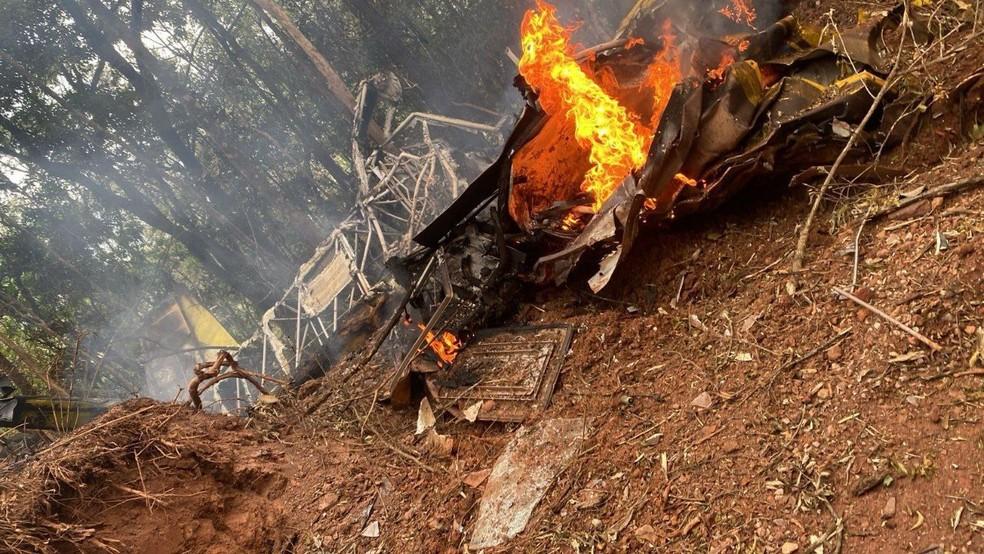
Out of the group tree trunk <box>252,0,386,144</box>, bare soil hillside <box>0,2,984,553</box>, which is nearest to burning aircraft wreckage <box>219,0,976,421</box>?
bare soil hillside <box>0,2,984,553</box>

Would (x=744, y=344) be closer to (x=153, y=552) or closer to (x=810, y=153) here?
(x=810, y=153)

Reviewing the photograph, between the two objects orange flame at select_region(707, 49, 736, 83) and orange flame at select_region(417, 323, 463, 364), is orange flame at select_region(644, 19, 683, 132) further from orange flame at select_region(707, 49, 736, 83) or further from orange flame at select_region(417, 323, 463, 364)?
orange flame at select_region(417, 323, 463, 364)

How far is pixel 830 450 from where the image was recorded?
3023mm

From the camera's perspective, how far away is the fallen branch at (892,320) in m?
3.08

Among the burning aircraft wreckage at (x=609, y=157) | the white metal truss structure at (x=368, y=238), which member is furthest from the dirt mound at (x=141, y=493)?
the white metal truss structure at (x=368, y=238)

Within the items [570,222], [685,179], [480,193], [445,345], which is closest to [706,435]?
[685,179]

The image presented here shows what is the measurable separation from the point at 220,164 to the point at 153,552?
18.4 meters

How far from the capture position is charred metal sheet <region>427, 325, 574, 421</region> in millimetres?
4941

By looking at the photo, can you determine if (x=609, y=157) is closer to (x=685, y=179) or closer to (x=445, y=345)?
(x=685, y=179)

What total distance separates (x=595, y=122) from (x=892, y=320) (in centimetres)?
356

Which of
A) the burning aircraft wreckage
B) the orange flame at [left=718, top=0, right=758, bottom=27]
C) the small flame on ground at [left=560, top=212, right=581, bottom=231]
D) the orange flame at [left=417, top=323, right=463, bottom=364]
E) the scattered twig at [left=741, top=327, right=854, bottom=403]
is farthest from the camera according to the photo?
the orange flame at [left=718, top=0, right=758, bottom=27]

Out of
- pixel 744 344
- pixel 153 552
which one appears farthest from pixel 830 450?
pixel 153 552

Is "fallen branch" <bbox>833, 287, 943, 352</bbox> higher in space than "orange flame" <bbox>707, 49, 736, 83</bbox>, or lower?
lower

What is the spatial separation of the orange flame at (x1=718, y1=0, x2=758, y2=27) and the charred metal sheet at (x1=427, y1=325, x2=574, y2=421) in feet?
13.2
